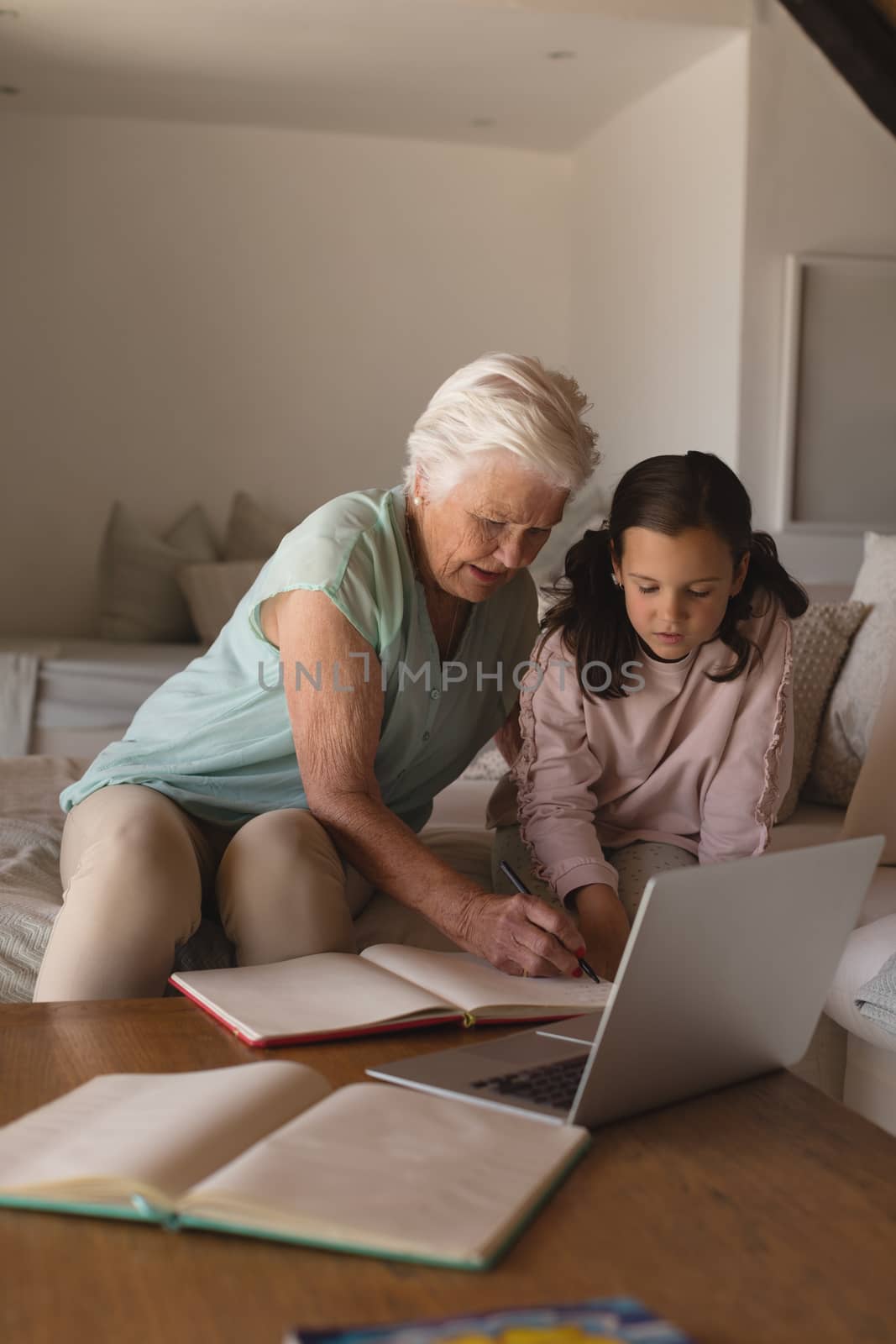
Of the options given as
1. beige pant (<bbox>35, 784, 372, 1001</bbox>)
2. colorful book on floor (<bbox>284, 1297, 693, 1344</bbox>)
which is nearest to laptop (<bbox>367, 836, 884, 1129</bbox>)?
colorful book on floor (<bbox>284, 1297, 693, 1344</bbox>)

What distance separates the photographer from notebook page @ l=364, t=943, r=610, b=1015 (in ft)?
3.57

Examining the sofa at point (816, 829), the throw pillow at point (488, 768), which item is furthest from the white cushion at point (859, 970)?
the throw pillow at point (488, 768)

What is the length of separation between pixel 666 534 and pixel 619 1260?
1008 millimetres

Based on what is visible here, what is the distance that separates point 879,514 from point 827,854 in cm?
315

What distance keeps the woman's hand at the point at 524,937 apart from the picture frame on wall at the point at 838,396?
269 centimetres

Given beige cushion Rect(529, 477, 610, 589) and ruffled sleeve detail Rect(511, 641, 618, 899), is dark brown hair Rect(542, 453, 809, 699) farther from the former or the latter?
beige cushion Rect(529, 477, 610, 589)

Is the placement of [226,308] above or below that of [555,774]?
above

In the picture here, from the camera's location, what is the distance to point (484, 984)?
1.13 meters

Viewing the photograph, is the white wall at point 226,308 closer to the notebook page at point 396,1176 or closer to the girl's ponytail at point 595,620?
the girl's ponytail at point 595,620

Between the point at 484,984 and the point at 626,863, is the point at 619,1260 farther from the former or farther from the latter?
the point at 626,863

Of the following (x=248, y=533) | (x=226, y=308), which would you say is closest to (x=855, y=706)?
(x=248, y=533)

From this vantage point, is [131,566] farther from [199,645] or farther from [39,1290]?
[39,1290]

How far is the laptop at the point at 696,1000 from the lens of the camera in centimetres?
84

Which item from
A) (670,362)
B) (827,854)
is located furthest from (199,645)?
(827,854)
